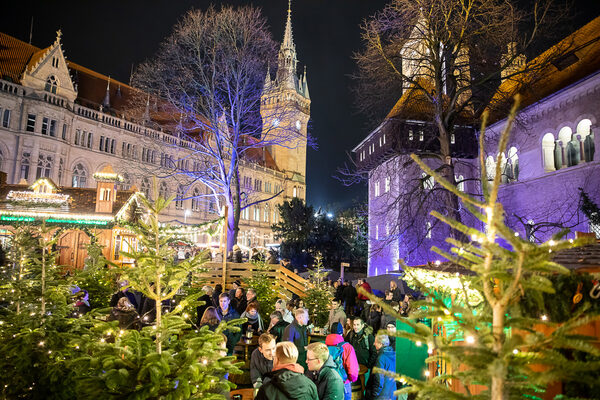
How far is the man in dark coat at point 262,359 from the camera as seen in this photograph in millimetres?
5152

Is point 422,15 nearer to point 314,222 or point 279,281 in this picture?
point 279,281

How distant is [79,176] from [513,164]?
37.1 meters

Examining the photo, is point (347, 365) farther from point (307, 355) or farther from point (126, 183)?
point (126, 183)

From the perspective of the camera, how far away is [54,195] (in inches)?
890

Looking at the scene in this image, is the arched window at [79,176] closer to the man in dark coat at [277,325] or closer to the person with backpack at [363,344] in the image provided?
the man in dark coat at [277,325]

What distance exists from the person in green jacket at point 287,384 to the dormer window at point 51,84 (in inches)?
1591

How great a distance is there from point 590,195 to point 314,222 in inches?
814

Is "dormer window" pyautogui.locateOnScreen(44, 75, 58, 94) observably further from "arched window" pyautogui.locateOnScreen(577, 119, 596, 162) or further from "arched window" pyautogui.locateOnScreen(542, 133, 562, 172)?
"arched window" pyautogui.locateOnScreen(577, 119, 596, 162)

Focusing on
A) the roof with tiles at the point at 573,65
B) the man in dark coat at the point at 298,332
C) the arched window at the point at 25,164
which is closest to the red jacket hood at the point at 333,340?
the man in dark coat at the point at 298,332

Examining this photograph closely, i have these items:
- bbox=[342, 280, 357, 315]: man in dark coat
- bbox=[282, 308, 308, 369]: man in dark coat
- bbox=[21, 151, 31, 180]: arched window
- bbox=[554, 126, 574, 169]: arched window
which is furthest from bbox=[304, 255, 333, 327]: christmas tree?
bbox=[21, 151, 31, 180]: arched window

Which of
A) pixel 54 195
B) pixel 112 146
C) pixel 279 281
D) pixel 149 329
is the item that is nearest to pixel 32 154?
pixel 112 146

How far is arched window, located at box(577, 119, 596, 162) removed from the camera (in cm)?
1673

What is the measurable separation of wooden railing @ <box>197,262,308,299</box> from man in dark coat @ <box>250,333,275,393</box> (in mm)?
8653

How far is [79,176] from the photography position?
37812 millimetres
